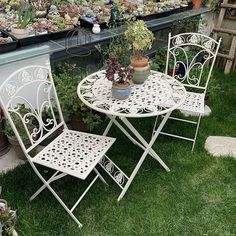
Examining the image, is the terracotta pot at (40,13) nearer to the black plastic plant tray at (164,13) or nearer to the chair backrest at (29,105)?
the chair backrest at (29,105)

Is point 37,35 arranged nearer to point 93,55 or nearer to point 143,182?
point 93,55

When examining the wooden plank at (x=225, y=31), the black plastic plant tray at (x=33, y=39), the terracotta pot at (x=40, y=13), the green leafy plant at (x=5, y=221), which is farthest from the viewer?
the wooden plank at (x=225, y=31)

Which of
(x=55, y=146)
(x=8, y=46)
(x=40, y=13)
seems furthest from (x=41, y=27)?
(x=55, y=146)

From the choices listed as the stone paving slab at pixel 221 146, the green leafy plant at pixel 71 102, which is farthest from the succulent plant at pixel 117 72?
the stone paving slab at pixel 221 146

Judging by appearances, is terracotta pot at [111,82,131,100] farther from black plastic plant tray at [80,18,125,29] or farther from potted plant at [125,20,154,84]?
black plastic plant tray at [80,18,125,29]

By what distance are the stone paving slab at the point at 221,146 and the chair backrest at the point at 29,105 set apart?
64.2 inches

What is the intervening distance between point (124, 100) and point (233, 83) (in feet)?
9.67

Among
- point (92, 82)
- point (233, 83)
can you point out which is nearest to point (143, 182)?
point (92, 82)

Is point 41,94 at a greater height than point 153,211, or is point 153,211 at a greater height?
point 41,94

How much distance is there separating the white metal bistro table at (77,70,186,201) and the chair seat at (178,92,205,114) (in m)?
0.36

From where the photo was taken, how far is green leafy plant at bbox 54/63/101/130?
3.38 meters

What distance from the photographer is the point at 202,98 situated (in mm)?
3594

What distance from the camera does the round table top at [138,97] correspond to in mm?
2668

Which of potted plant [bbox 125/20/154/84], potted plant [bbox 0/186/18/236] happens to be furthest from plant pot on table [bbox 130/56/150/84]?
A: potted plant [bbox 0/186/18/236]
